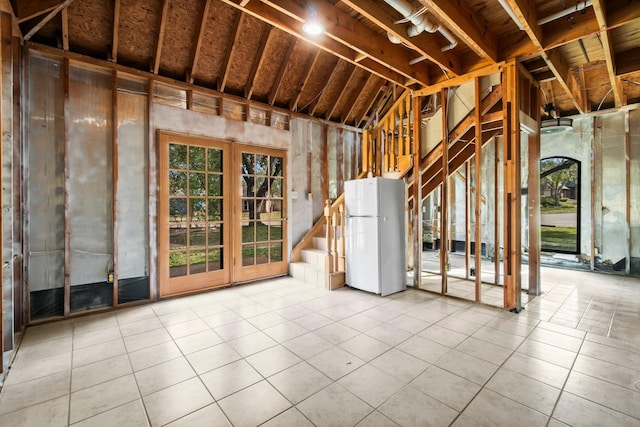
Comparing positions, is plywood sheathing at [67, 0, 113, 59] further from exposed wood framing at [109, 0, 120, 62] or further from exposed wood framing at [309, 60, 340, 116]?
exposed wood framing at [309, 60, 340, 116]

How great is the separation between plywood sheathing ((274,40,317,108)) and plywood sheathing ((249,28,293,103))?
179 mm

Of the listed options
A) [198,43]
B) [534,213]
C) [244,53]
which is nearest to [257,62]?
[244,53]

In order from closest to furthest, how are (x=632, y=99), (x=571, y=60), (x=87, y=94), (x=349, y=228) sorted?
(x=87, y=94) < (x=571, y=60) < (x=349, y=228) < (x=632, y=99)

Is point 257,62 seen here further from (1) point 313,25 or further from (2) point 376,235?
(2) point 376,235

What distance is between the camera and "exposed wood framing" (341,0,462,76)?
2.65 meters

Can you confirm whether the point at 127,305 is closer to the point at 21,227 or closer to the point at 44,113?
the point at 21,227

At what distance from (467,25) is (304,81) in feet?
9.30

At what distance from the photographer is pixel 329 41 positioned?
11.2ft

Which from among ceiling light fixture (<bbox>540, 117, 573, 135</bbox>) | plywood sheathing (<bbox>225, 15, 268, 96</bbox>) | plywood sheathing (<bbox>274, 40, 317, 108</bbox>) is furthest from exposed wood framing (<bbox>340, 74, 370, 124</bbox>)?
ceiling light fixture (<bbox>540, 117, 573, 135</bbox>)

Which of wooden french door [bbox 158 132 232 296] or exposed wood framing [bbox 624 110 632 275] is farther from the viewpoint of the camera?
exposed wood framing [bbox 624 110 632 275]

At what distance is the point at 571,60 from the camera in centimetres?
389

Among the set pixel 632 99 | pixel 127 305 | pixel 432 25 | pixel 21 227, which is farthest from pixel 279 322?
pixel 632 99

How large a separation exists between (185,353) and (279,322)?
983 millimetres

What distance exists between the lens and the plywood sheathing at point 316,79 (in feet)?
17.2
